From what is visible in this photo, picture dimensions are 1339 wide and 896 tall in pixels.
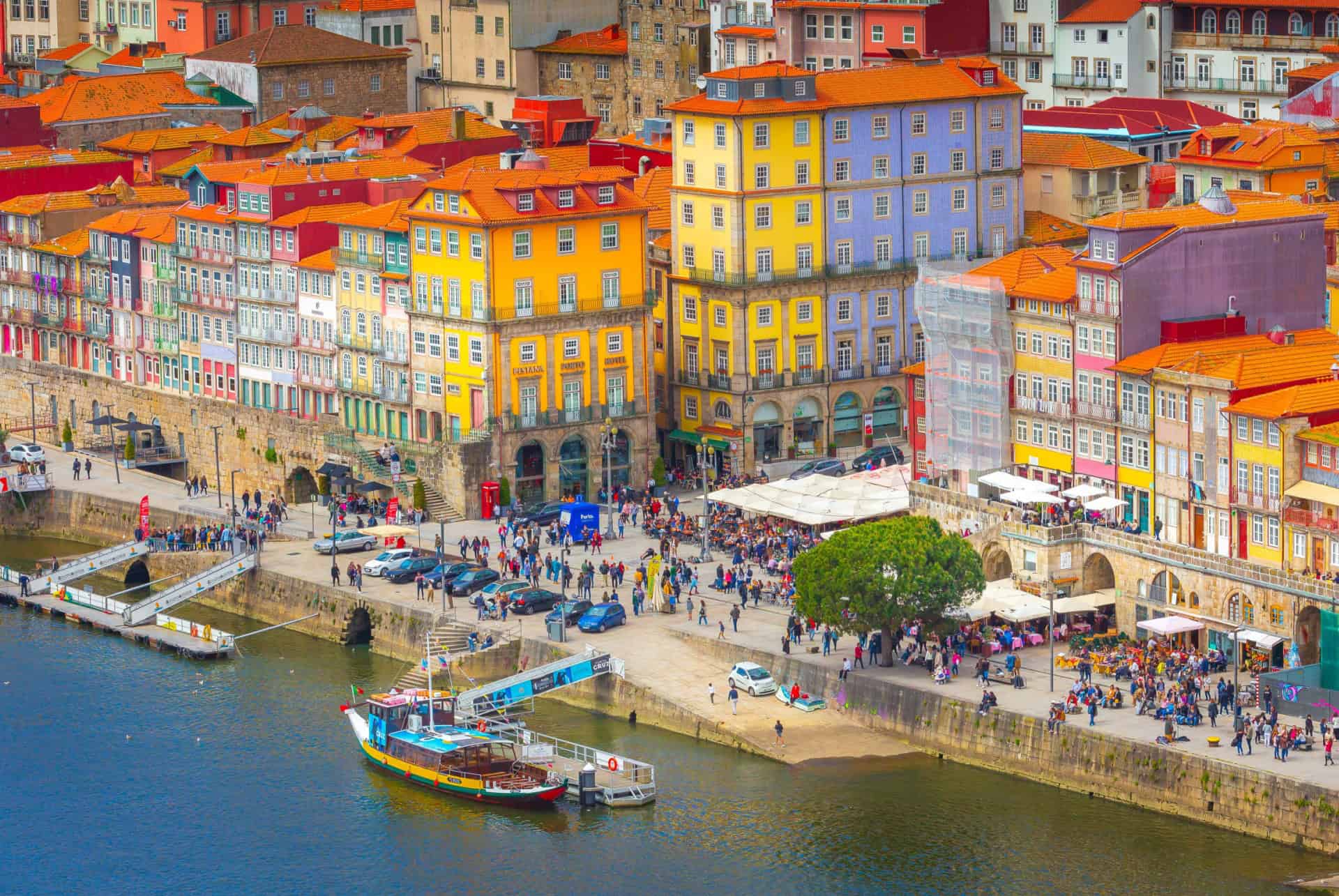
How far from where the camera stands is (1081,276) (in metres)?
157

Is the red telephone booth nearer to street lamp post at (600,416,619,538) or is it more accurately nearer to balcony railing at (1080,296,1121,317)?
street lamp post at (600,416,619,538)

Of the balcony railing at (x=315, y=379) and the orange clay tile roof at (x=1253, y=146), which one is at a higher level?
the orange clay tile roof at (x=1253, y=146)

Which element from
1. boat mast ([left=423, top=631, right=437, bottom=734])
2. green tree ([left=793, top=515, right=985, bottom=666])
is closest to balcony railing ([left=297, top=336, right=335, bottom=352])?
boat mast ([left=423, top=631, right=437, bottom=734])

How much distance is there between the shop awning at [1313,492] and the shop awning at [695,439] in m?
44.7

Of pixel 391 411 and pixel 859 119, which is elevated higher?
pixel 859 119

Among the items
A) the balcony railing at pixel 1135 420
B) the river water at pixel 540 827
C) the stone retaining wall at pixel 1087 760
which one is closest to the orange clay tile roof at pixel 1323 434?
the balcony railing at pixel 1135 420

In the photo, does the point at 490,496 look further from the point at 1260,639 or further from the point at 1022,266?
the point at 1260,639

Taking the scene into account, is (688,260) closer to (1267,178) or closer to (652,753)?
(1267,178)

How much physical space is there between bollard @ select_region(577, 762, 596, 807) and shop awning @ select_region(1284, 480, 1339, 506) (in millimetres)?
30146

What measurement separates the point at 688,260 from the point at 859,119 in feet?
37.6

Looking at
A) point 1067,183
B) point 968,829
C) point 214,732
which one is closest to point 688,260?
point 1067,183

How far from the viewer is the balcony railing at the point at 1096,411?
15538 centimetres

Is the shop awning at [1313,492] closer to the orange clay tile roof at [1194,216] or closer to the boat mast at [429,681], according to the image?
the orange clay tile roof at [1194,216]

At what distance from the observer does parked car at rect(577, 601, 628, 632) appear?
15488 centimetres
